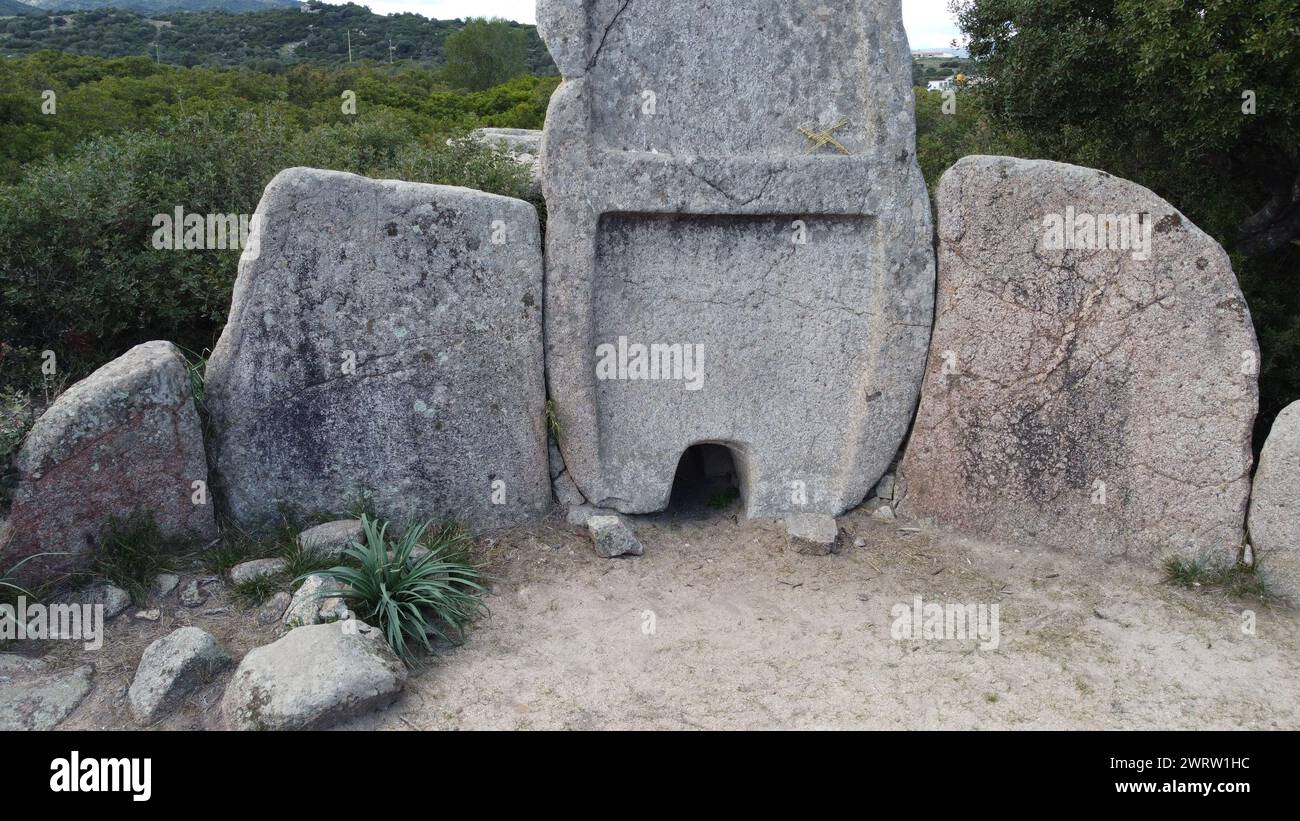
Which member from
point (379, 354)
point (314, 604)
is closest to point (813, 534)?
point (379, 354)

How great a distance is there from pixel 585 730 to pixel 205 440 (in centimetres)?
264

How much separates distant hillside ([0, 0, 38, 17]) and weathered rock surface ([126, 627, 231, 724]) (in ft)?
109

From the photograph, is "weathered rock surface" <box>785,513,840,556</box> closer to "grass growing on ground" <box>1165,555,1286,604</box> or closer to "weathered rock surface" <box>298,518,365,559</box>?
"grass growing on ground" <box>1165,555,1286,604</box>

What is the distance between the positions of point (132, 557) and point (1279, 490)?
5978 millimetres

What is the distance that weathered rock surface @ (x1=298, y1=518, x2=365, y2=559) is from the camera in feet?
16.3

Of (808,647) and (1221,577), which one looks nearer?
(808,647)

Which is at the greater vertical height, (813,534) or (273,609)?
(813,534)

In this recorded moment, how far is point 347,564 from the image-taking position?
16.4 feet

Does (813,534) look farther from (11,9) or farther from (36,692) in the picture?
(11,9)

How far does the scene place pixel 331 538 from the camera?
5.07m

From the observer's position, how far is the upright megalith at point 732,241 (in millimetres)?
5324

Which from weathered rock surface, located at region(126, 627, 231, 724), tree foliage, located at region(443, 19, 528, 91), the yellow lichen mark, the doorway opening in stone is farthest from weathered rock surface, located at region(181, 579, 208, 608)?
tree foliage, located at region(443, 19, 528, 91)

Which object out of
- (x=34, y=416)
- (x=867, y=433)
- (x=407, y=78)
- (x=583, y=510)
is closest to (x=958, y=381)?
(x=867, y=433)

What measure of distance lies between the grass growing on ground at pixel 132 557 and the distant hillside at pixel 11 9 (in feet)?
105
